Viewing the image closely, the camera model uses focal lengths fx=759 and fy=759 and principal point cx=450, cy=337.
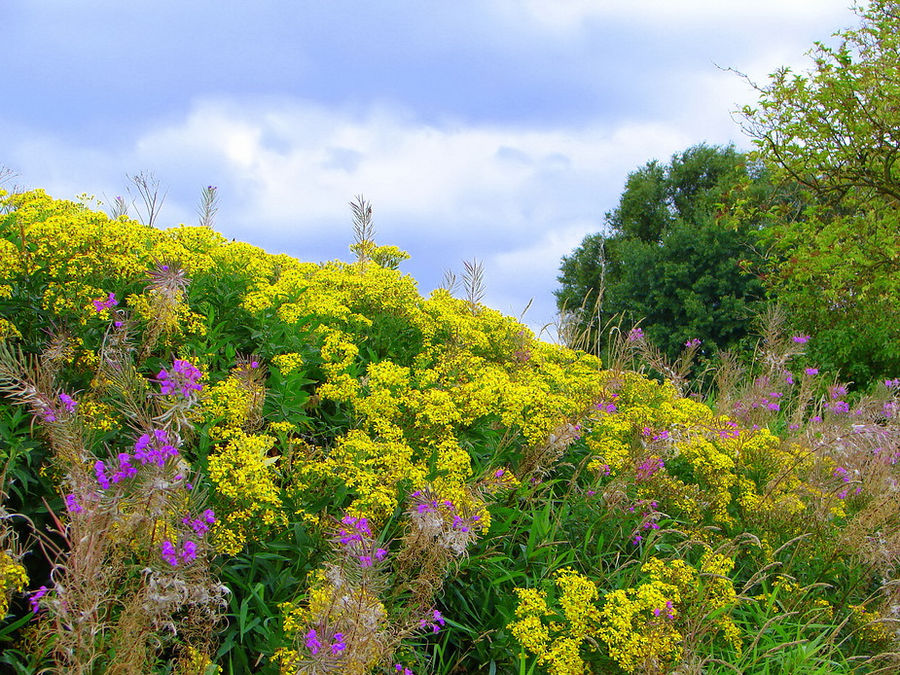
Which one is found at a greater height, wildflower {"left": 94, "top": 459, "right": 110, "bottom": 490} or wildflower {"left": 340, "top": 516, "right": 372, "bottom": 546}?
wildflower {"left": 94, "top": 459, "right": 110, "bottom": 490}

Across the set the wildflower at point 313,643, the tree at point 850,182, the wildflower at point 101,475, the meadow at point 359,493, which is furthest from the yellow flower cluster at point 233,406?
the tree at point 850,182

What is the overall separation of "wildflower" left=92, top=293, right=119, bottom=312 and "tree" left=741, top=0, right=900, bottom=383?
15742 millimetres

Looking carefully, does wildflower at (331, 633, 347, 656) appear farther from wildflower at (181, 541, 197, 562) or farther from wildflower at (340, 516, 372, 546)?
wildflower at (181, 541, 197, 562)

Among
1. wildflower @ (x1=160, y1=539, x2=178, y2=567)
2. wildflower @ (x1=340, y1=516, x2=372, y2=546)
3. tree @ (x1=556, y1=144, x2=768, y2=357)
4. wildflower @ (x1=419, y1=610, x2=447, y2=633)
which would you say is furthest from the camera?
tree @ (x1=556, y1=144, x2=768, y2=357)

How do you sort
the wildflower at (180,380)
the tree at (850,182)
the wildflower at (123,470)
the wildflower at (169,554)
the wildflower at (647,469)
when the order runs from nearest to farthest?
the wildflower at (169,554) < the wildflower at (123,470) < the wildflower at (180,380) < the wildflower at (647,469) < the tree at (850,182)

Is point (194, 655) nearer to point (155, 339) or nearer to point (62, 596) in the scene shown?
point (62, 596)

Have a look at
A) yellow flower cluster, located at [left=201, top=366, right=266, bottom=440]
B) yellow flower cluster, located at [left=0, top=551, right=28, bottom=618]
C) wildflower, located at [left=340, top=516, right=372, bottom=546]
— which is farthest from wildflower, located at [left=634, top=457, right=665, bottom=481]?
yellow flower cluster, located at [left=0, top=551, right=28, bottom=618]

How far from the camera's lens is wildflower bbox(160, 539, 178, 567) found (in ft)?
8.86

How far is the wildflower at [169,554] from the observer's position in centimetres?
270

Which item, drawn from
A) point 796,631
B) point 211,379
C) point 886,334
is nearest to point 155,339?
point 211,379

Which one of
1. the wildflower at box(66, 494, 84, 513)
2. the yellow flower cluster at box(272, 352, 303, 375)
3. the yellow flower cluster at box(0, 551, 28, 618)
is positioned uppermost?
the yellow flower cluster at box(272, 352, 303, 375)

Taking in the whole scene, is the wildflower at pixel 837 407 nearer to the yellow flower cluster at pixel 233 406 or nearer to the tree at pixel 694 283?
the yellow flower cluster at pixel 233 406

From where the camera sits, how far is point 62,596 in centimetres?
243

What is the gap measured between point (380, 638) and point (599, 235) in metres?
32.5
